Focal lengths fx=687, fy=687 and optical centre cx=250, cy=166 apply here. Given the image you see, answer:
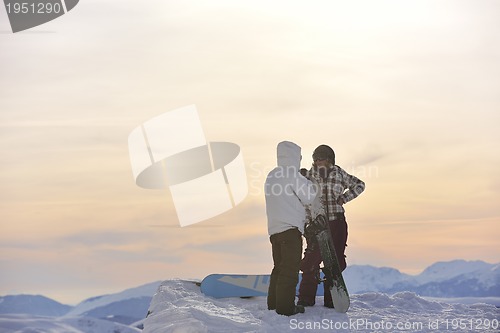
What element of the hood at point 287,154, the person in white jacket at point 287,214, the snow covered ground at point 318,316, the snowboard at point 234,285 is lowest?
the snow covered ground at point 318,316

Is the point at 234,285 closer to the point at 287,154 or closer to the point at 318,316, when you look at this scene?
the point at 318,316

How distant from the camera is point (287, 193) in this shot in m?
9.20

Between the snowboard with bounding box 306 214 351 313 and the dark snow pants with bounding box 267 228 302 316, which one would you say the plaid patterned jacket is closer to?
the snowboard with bounding box 306 214 351 313

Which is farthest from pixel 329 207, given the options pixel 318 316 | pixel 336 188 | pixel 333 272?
pixel 318 316

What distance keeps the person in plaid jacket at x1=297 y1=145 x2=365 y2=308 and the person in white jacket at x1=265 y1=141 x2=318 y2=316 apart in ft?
2.32

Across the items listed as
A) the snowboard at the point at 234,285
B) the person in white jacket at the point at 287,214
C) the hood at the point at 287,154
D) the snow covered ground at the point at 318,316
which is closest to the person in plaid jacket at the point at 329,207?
the snow covered ground at the point at 318,316

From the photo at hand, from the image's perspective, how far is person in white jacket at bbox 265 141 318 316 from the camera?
9.15 meters

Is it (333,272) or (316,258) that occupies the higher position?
(316,258)

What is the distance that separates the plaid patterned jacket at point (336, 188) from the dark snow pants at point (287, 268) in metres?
0.97

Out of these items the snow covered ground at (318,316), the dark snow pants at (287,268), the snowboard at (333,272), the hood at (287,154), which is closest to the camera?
the snow covered ground at (318,316)

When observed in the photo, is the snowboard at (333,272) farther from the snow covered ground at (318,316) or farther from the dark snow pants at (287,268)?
the dark snow pants at (287,268)

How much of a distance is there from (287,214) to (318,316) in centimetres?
149

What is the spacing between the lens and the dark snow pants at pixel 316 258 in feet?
32.6

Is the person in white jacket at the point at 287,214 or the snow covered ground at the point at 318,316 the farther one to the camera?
the person in white jacket at the point at 287,214
